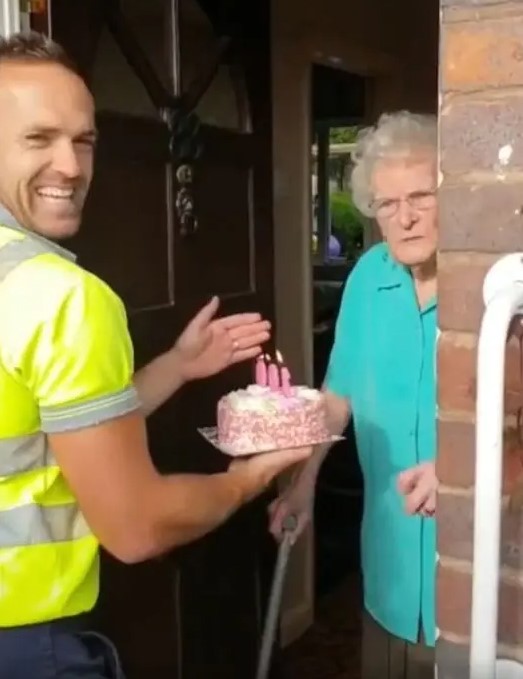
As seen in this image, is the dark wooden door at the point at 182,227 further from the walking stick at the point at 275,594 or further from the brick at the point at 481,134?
the brick at the point at 481,134

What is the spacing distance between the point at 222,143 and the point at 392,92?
1.91 metres

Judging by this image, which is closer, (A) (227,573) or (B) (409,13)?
(A) (227,573)

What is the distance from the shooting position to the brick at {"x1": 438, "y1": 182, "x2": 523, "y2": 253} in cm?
112

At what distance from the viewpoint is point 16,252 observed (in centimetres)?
125

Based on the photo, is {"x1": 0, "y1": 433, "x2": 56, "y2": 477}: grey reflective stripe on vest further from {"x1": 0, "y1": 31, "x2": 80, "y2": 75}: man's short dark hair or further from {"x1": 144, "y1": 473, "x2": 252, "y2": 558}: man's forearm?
{"x1": 0, "y1": 31, "x2": 80, "y2": 75}: man's short dark hair

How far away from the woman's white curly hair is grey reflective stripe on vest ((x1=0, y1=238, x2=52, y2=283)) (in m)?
0.75

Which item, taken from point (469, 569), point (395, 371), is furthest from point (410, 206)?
point (469, 569)

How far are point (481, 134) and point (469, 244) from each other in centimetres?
12

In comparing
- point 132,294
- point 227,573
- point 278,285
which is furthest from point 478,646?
point 278,285

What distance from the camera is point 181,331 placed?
2068 mm

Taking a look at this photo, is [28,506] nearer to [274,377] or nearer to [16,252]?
[16,252]

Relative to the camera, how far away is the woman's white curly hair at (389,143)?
181 centimetres

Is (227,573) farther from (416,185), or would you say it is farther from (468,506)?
(468,506)

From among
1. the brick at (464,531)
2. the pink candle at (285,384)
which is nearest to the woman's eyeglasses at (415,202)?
the pink candle at (285,384)
